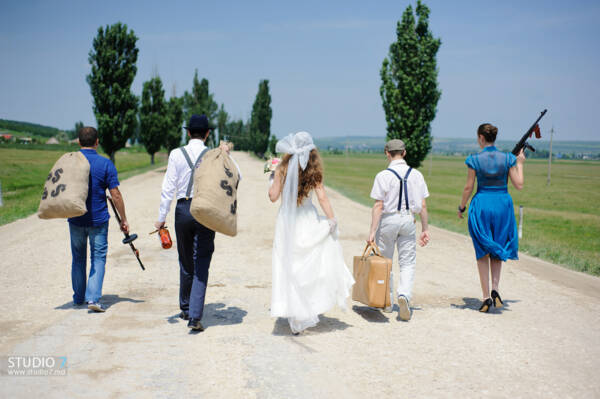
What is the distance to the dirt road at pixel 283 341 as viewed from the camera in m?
3.78

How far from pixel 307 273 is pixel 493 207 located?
2.55m

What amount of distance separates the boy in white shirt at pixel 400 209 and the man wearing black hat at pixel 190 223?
185 centimetres

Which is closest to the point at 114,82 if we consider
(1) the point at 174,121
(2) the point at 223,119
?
(1) the point at 174,121

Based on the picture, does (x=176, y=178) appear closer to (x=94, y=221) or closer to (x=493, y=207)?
(x=94, y=221)

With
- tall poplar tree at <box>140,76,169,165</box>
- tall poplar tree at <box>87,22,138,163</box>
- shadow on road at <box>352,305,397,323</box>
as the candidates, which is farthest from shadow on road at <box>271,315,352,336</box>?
tall poplar tree at <box>140,76,169,165</box>

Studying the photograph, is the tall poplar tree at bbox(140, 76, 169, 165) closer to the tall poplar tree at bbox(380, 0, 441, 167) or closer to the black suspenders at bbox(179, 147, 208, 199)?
the tall poplar tree at bbox(380, 0, 441, 167)

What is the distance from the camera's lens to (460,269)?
8703mm

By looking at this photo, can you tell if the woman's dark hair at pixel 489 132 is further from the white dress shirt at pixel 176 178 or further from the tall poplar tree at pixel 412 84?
the tall poplar tree at pixel 412 84

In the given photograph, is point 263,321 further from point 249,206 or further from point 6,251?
point 249,206

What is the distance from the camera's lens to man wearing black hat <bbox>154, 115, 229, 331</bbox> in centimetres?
498

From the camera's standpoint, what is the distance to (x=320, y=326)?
5418 millimetres

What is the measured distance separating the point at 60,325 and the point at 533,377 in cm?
450

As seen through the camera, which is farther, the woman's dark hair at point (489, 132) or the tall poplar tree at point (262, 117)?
the tall poplar tree at point (262, 117)

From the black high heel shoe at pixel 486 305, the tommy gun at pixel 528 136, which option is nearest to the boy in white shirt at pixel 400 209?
the black high heel shoe at pixel 486 305
